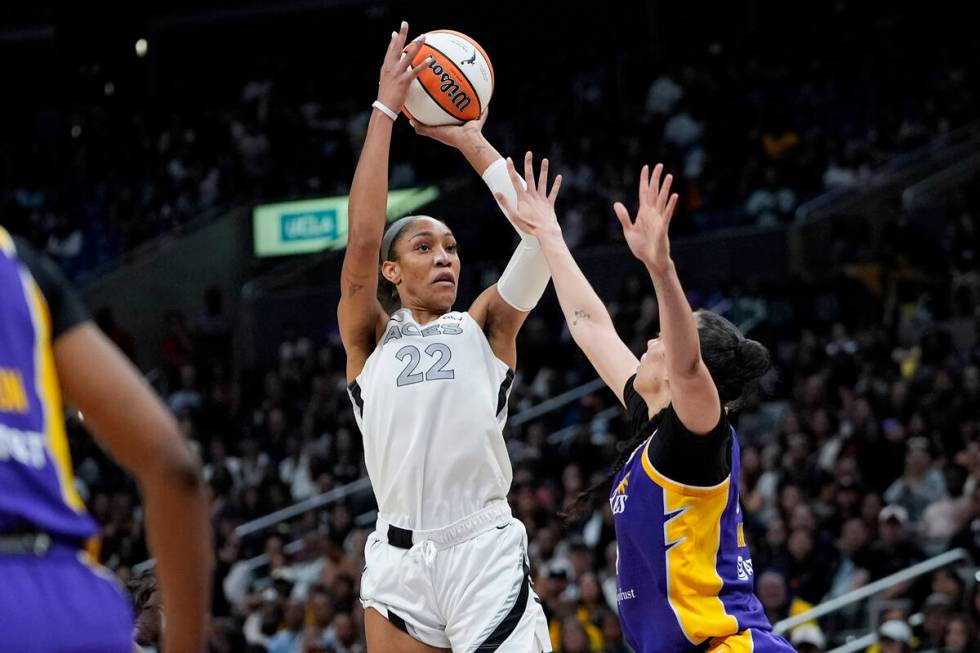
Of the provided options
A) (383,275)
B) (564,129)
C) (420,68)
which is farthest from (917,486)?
(564,129)

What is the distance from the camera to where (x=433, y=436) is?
534cm

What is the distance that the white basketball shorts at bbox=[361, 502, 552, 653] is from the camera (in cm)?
521

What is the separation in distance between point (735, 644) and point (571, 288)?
1514 mm

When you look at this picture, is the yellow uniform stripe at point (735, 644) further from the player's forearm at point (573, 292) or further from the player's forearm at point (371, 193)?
the player's forearm at point (371, 193)

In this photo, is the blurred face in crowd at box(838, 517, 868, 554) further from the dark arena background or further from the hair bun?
the hair bun

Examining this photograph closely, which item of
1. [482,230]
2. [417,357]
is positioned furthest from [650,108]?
[417,357]

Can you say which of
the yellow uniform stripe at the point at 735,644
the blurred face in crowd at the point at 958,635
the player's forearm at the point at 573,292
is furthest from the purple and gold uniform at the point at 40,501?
the blurred face in crowd at the point at 958,635

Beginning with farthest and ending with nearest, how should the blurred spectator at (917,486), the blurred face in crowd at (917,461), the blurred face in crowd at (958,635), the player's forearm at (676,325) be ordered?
the blurred face in crowd at (917,461) → the blurred spectator at (917,486) → the blurred face in crowd at (958,635) → the player's forearm at (676,325)

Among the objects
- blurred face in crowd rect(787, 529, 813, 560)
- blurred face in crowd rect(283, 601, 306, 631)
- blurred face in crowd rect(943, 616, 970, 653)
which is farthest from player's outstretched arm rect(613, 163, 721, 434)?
blurred face in crowd rect(283, 601, 306, 631)

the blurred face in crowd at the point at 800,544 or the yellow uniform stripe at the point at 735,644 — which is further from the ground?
the yellow uniform stripe at the point at 735,644

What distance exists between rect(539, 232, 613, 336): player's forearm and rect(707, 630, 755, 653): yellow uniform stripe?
1.33 metres

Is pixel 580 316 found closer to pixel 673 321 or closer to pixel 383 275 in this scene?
pixel 383 275

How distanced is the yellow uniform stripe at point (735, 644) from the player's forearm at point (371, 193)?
1.87m

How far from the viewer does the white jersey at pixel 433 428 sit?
5.33 metres
